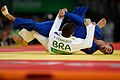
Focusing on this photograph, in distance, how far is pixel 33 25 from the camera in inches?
212

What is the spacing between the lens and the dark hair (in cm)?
508

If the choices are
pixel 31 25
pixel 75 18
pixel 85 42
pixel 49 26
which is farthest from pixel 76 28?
pixel 31 25

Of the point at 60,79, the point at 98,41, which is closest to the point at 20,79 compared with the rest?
the point at 60,79

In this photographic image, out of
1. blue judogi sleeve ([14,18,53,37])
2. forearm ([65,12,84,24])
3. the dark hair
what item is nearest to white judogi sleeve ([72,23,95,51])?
the dark hair

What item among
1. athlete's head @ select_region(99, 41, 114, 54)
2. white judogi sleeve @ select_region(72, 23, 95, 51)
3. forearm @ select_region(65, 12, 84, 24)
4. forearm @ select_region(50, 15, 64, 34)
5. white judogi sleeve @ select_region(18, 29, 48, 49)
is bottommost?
athlete's head @ select_region(99, 41, 114, 54)

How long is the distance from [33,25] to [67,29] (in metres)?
0.48

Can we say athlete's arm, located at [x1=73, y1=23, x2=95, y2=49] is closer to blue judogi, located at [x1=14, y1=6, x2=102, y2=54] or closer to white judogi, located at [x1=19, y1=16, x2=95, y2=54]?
white judogi, located at [x1=19, y1=16, x2=95, y2=54]

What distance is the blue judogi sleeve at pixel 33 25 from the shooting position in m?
5.33

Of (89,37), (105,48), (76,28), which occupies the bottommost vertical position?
(105,48)

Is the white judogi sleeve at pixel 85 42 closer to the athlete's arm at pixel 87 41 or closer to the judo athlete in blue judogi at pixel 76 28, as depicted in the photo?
the athlete's arm at pixel 87 41

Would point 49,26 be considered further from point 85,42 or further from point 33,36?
point 85,42

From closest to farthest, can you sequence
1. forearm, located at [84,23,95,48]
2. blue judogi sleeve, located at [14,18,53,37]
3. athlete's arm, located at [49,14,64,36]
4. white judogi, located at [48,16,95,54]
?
white judogi, located at [48,16,95,54] < forearm, located at [84,23,95,48] < athlete's arm, located at [49,14,64,36] < blue judogi sleeve, located at [14,18,53,37]

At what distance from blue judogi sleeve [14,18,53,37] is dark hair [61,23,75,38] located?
1.08ft

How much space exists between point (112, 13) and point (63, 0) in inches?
74.7
